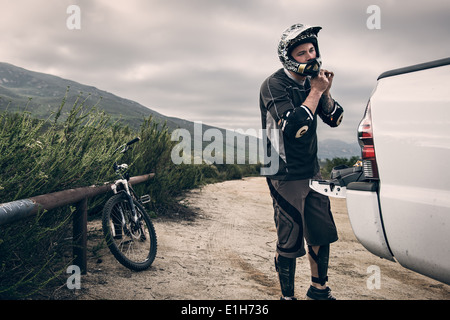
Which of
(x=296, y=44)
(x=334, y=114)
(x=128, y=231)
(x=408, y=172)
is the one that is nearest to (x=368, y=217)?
(x=408, y=172)

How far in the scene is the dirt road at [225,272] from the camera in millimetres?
3379

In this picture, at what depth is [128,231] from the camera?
4.17 metres

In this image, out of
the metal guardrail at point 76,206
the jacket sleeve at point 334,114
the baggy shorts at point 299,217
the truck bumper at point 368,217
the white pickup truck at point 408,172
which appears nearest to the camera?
the white pickup truck at point 408,172

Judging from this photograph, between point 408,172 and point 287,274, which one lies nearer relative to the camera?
point 408,172

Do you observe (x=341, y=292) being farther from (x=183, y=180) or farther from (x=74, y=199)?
(x=183, y=180)

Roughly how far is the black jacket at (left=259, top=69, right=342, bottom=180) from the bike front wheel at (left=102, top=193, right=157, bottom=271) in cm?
182

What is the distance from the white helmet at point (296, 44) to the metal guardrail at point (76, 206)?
2321 mm

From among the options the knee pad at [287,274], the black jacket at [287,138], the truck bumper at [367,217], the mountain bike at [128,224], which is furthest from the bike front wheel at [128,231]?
the truck bumper at [367,217]

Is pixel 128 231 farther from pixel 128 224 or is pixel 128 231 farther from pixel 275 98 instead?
pixel 275 98

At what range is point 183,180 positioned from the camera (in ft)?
27.6

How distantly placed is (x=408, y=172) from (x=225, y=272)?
2604 millimetres

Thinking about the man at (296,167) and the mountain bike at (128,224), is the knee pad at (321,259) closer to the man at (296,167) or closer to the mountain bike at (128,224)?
the man at (296,167)

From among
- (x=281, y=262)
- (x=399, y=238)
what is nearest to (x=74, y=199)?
(x=281, y=262)
